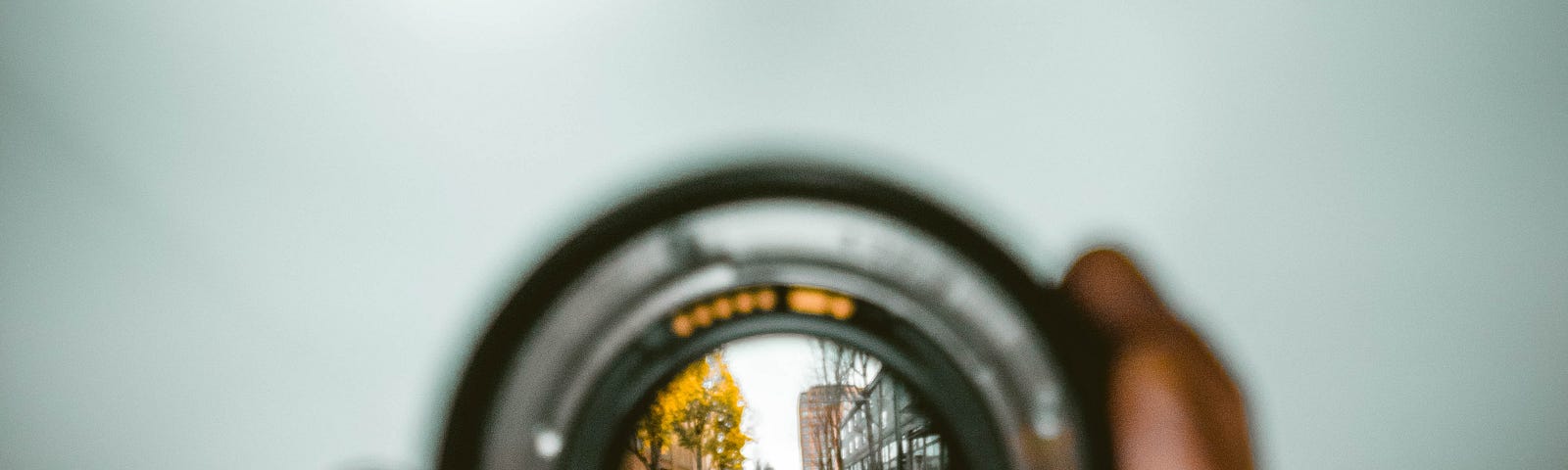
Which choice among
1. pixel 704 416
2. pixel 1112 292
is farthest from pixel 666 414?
pixel 1112 292

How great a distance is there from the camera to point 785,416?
24cm

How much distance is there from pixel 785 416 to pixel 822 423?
2cm

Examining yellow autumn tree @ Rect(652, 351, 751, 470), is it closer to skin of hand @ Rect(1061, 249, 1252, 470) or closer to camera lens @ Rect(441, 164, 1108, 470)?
camera lens @ Rect(441, 164, 1108, 470)

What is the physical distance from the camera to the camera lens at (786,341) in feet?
0.56

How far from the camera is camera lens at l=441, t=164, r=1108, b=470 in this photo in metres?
0.17

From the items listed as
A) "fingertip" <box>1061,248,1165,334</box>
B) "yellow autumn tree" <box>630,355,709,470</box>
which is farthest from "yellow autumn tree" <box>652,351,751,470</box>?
"fingertip" <box>1061,248,1165,334</box>

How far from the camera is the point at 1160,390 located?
0.58ft

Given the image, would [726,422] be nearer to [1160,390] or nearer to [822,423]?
[822,423]

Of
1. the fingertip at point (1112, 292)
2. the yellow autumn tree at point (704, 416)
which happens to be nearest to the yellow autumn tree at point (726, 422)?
the yellow autumn tree at point (704, 416)

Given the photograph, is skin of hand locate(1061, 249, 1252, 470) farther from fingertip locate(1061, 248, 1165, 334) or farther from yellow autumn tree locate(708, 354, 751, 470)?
yellow autumn tree locate(708, 354, 751, 470)

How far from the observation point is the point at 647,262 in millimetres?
181

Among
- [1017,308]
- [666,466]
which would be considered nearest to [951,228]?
[1017,308]

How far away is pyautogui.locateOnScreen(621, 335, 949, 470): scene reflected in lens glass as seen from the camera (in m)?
0.22

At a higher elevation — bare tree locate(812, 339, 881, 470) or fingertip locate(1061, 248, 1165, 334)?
fingertip locate(1061, 248, 1165, 334)
